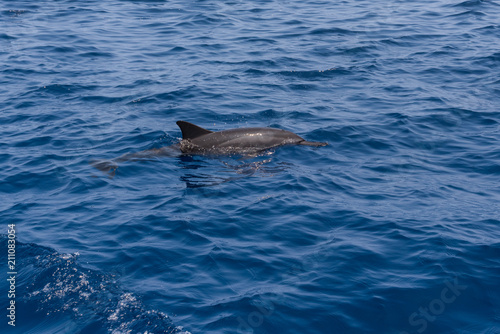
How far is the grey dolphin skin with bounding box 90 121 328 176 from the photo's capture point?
577 inches

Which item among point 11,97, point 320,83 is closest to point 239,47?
point 320,83

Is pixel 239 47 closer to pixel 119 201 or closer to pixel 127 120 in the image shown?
pixel 127 120

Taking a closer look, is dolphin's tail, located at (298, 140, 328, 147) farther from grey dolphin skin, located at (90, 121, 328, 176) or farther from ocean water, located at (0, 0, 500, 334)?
ocean water, located at (0, 0, 500, 334)

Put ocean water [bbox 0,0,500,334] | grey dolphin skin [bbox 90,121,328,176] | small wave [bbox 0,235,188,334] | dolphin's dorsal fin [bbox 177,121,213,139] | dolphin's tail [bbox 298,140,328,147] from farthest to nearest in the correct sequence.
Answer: dolphin's tail [bbox 298,140,328,147]
grey dolphin skin [bbox 90,121,328,176]
dolphin's dorsal fin [bbox 177,121,213,139]
ocean water [bbox 0,0,500,334]
small wave [bbox 0,235,188,334]

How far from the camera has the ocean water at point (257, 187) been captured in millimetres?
9062

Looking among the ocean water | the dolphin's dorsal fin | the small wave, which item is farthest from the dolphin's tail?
the small wave

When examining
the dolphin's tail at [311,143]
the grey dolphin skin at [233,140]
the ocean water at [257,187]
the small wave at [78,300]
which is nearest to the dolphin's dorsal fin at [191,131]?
the grey dolphin skin at [233,140]

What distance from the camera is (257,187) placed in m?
13.0

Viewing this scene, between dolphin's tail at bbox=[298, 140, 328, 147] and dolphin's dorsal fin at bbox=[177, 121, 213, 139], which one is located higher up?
dolphin's dorsal fin at bbox=[177, 121, 213, 139]

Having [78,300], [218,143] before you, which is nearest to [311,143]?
[218,143]

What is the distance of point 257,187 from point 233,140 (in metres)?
2.25

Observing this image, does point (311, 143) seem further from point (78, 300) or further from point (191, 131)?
point (78, 300)

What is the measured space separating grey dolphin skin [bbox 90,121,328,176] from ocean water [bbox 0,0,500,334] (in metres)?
0.28

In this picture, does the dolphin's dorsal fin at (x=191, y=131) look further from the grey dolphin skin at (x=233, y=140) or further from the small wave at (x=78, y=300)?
the small wave at (x=78, y=300)
